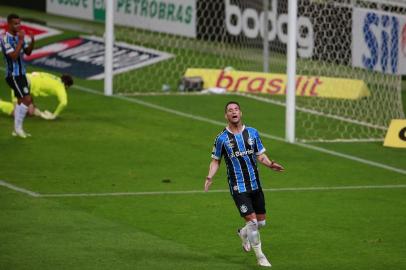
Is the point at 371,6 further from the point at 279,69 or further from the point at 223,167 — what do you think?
the point at 223,167

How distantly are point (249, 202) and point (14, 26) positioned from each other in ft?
29.1

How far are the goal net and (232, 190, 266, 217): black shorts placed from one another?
28.0ft

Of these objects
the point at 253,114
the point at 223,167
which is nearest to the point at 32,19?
the point at 253,114

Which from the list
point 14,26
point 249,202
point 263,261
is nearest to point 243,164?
point 249,202

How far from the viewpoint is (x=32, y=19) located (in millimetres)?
35188

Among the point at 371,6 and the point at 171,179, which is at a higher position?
the point at 371,6

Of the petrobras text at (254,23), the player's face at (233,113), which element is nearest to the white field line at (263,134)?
the petrobras text at (254,23)

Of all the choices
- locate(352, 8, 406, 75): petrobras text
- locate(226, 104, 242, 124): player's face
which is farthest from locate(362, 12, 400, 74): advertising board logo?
locate(226, 104, 242, 124): player's face

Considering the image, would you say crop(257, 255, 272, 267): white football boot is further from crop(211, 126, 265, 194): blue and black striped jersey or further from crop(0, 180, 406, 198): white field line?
crop(0, 180, 406, 198): white field line

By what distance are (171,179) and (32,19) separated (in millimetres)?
Answer: 17761

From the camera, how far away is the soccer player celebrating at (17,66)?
2105 centimetres

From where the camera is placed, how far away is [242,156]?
13.3 meters

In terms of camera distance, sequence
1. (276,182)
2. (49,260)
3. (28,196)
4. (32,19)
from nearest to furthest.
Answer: (49,260)
(28,196)
(276,182)
(32,19)

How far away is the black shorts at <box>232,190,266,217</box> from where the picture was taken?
13.1m
